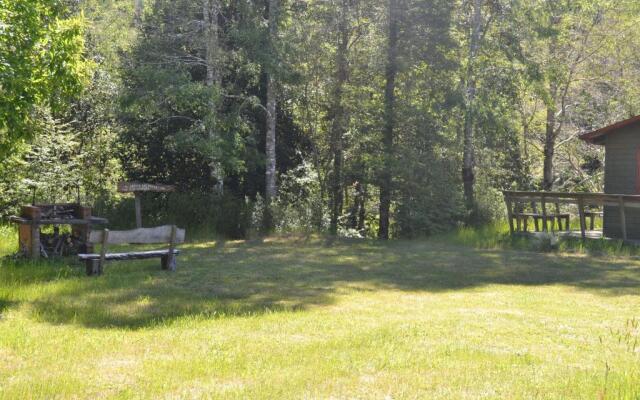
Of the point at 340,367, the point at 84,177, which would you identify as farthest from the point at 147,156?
the point at 340,367

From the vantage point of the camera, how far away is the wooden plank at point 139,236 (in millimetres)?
11852

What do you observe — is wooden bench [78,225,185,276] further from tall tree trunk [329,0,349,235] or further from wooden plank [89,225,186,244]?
tall tree trunk [329,0,349,235]

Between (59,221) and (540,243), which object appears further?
(540,243)

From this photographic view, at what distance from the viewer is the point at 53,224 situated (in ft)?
47.9

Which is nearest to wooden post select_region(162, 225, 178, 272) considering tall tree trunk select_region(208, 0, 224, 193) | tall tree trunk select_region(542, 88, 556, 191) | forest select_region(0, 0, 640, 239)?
forest select_region(0, 0, 640, 239)

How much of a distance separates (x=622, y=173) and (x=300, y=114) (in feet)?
38.9

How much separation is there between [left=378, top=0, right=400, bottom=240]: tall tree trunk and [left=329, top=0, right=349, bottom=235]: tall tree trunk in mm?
1735

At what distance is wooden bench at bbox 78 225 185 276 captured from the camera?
11.9 metres

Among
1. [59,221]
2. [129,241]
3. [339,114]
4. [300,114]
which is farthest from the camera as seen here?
[300,114]

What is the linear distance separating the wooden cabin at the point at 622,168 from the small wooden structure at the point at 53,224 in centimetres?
1523

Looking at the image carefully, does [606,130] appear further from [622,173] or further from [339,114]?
[339,114]

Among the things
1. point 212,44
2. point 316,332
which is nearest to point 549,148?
point 212,44

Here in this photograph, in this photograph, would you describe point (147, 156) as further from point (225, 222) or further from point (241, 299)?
point (241, 299)

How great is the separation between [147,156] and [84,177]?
2.35 metres
